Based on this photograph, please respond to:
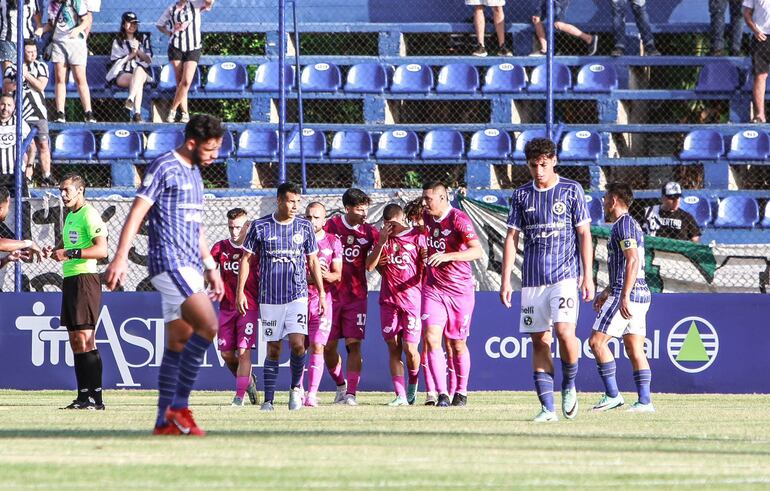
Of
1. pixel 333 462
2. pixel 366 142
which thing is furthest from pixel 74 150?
pixel 333 462

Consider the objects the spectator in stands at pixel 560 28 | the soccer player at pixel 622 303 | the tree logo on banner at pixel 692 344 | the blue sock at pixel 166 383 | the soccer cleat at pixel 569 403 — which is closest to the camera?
the blue sock at pixel 166 383

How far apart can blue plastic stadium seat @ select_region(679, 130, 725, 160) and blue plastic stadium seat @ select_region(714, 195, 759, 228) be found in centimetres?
105

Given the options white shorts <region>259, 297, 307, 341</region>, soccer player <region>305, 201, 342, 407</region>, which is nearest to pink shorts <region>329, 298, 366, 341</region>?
soccer player <region>305, 201, 342, 407</region>

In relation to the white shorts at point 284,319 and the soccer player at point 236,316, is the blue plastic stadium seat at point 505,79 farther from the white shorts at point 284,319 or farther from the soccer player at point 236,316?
the white shorts at point 284,319

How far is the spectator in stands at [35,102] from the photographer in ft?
64.7

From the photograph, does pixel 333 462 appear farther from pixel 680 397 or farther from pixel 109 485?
pixel 680 397

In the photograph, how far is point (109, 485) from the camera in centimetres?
629

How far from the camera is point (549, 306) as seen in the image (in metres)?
11.0

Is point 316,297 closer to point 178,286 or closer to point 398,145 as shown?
point 178,286

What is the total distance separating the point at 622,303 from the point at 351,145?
9245 mm

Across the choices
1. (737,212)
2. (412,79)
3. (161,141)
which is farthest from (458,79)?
(737,212)

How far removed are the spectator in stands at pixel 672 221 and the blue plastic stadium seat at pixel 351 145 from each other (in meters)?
4.97

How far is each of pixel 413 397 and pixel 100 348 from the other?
4.31 metres

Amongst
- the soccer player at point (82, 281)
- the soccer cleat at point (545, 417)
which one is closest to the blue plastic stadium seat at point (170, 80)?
the soccer player at point (82, 281)
